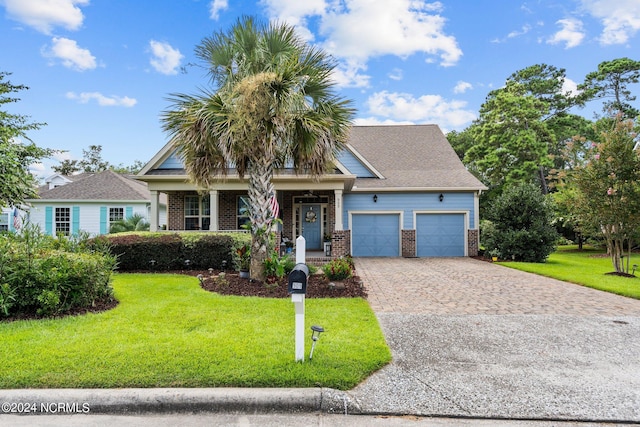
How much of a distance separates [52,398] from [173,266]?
792 cm

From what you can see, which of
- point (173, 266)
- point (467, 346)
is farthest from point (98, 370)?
point (173, 266)

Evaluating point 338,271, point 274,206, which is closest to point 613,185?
point 338,271

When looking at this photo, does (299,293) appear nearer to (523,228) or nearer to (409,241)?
(409,241)

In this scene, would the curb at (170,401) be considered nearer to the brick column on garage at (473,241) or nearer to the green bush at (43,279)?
the green bush at (43,279)

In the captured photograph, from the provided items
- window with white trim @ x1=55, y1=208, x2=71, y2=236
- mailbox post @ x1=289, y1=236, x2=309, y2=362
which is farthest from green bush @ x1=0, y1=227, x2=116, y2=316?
window with white trim @ x1=55, y1=208, x2=71, y2=236

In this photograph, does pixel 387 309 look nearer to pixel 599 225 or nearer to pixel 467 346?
pixel 467 346

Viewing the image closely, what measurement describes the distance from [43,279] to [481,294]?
8.31 m

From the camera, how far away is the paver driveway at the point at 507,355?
306cm

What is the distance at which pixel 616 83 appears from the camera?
28.0 meters

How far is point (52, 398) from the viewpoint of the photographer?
120 inches

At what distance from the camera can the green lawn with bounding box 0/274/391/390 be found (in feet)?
10.8

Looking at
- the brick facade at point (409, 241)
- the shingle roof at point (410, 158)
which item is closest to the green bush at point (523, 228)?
the shingle roof at point (410, 158)

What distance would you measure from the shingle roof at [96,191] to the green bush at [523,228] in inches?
741

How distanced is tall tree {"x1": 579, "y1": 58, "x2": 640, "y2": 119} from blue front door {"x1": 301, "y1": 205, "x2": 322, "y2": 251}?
1018 inches
